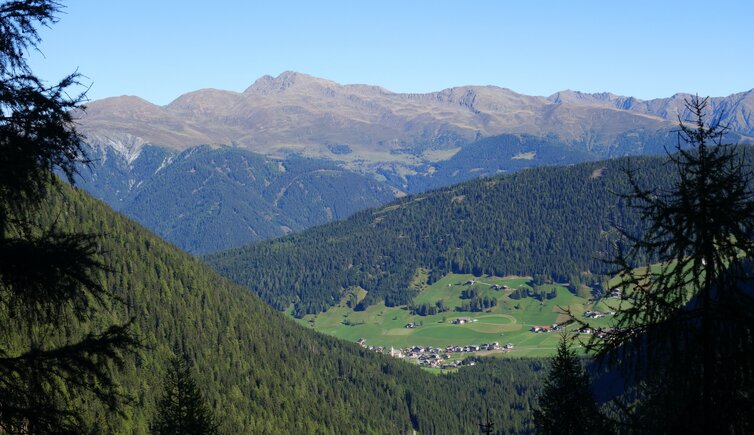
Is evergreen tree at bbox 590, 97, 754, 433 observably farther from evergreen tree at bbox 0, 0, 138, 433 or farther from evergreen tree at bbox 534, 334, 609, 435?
evergreen tree at bbox 534, 334, 609, 435

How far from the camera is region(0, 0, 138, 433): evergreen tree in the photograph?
1507cm

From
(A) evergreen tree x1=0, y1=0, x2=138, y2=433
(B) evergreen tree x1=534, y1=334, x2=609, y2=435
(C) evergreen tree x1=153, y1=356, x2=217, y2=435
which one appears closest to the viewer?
(A) evergreen tree x1=0, y1=0, x2=138, y2=433

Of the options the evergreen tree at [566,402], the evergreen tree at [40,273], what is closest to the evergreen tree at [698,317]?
the evergreen tree at [40,273]

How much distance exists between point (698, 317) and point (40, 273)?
47.3 feet

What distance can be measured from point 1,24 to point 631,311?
1568 centimetres

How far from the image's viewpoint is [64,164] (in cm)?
1680

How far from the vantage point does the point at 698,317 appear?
53.9 ft

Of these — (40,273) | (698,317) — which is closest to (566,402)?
(698,317)

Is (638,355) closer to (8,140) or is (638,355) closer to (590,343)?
(590,343)

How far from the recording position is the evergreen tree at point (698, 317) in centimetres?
1603

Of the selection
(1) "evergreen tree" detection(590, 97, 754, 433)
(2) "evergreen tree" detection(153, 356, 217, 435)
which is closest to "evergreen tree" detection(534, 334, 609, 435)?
(2) "evergreen tree" detection(153, 356, 217, 435)

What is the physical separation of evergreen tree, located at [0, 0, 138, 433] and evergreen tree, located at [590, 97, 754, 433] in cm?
1161

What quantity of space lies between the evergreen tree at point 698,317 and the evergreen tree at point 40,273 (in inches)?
457

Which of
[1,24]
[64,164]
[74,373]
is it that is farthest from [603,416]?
[1,24]
